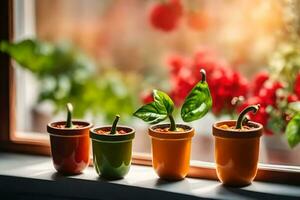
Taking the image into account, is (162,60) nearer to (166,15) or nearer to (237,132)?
(166,15)

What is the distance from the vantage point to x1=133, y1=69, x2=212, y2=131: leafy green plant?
1493 mm

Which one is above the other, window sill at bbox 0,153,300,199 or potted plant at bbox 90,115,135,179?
potted plant at bbox 90,115,135,179

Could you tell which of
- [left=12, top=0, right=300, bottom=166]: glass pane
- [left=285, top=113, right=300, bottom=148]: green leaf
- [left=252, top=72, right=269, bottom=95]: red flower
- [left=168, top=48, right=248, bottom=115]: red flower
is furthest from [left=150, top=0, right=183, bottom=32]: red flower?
[left=285, top=113, right=300, bottom=148]: green leaf

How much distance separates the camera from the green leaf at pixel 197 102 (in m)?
1.49

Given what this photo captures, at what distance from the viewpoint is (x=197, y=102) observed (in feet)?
4.92

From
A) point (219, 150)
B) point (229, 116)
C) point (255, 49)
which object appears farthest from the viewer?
point (255, 49)

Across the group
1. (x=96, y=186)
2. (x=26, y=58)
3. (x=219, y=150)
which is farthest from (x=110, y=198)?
(x=26, y=58)

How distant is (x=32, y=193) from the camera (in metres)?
1.59

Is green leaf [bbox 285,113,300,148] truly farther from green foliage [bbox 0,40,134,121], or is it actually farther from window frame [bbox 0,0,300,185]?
green foliage [bbox 0,40,134,121]

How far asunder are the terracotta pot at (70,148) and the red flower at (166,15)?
1.60 ft

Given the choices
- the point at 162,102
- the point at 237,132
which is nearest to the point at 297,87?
the point at 237,132

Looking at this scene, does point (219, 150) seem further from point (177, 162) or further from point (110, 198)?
point (110, 198)

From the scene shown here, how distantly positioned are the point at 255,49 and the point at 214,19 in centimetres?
16

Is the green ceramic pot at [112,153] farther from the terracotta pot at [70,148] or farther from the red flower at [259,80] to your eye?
the red flower at [259,80]
